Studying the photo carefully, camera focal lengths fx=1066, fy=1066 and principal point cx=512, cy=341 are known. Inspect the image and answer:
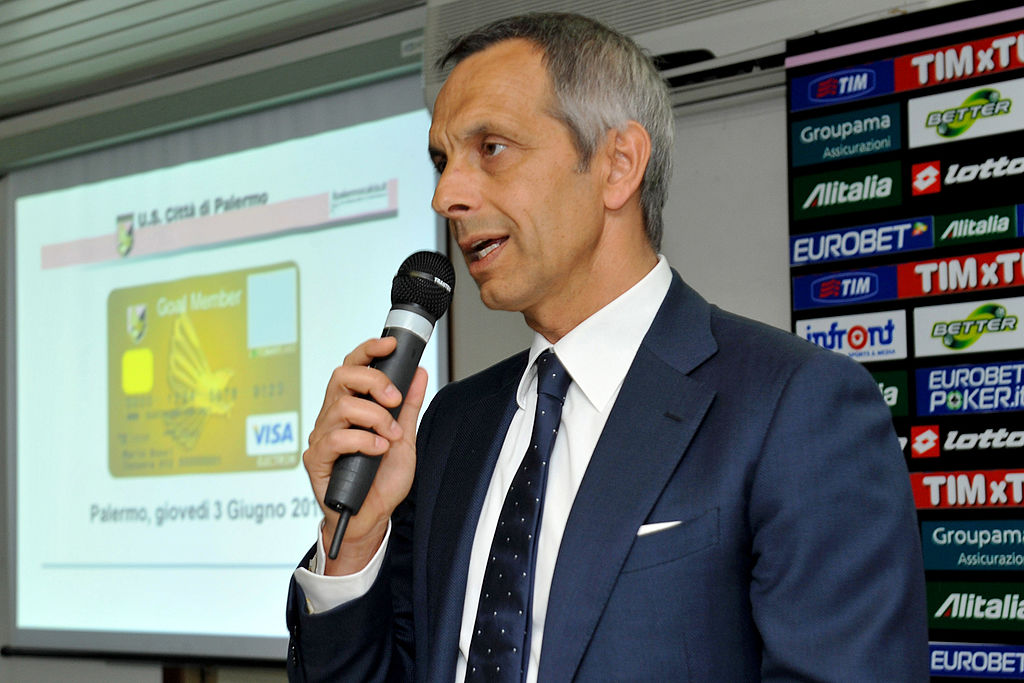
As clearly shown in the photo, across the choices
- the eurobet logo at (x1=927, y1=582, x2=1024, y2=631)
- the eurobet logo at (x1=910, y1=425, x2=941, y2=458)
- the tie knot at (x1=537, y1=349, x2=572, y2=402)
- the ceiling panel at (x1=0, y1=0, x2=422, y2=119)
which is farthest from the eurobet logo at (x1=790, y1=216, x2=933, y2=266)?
the ceiling panel at (x1=0, y1=0, x2=422, y2=119)

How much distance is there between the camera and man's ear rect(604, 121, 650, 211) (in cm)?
140

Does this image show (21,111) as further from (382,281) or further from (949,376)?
(949,376)

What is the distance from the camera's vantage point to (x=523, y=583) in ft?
3.90

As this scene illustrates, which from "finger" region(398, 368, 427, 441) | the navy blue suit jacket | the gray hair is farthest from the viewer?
the gray hair

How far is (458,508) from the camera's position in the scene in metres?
1.34

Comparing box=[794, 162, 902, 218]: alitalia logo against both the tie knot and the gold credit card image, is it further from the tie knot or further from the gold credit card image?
the gold credit card image

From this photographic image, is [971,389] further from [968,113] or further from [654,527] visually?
[654,527]

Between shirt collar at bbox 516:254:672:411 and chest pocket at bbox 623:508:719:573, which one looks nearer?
chest pocket at bbox 623:508:719:573

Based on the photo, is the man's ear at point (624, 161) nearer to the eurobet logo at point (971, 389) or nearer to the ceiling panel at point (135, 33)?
the eurobet logo at point (971, 389)

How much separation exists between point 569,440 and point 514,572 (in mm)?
176

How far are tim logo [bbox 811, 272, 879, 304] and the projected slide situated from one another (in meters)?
1.31

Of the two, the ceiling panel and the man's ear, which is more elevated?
the ceiling panel

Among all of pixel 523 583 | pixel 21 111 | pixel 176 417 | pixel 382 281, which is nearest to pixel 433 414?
pixel 523 583

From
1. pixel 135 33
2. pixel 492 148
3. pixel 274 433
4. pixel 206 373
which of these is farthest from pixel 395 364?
pixel 135 33
